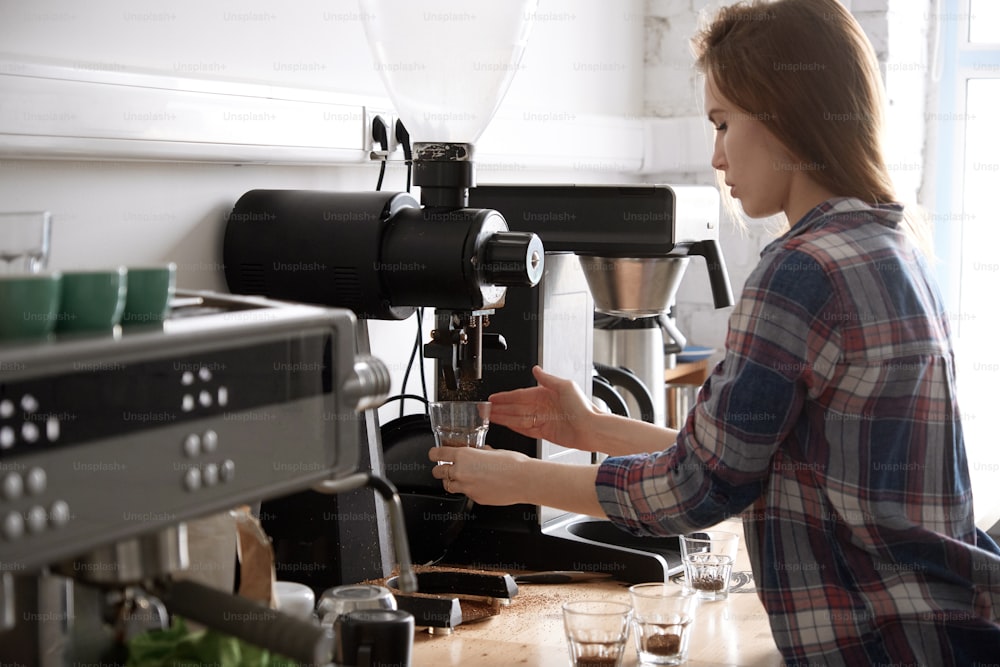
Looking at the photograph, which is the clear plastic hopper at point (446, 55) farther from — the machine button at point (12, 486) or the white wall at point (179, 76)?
the machine button at point (12, 486)

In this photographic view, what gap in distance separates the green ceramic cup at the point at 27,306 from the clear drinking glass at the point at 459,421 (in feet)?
2.22

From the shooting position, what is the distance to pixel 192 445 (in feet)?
2.12

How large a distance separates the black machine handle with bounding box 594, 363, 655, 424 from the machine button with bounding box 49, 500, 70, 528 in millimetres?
1315

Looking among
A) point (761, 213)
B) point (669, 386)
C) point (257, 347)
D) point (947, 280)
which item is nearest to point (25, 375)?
point (257, 347)

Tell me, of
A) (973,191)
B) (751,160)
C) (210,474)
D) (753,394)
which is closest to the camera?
(210,474)

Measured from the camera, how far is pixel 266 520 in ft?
4.10

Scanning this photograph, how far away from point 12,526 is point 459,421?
0.73 m

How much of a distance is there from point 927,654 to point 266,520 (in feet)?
2.18

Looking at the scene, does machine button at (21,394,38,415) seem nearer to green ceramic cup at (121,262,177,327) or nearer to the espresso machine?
the espresso machine

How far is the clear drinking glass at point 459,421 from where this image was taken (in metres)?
1.26

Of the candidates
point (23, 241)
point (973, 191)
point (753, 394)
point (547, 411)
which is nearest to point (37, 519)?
point (23, 241)

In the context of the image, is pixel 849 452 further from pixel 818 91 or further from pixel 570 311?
pixel 570 311

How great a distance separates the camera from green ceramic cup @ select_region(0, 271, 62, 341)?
593 millimetres

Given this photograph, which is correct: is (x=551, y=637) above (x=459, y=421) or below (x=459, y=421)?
below
